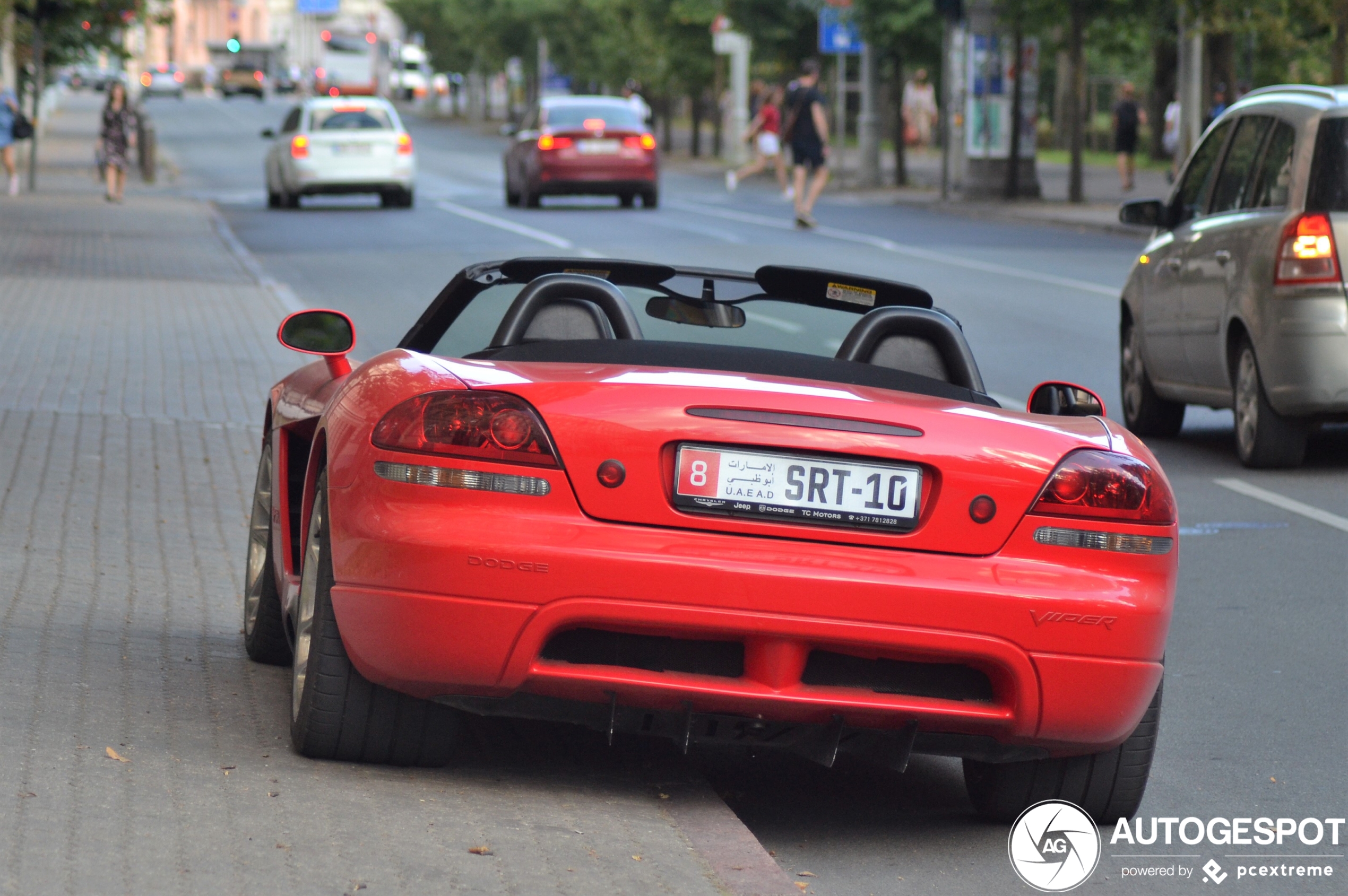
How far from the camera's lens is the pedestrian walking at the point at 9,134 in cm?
3269

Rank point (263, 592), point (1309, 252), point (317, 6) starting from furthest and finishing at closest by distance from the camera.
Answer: point (317, 6)
point (1309, 252)
point (263, 592)

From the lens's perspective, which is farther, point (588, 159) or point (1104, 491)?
point (588, 159)

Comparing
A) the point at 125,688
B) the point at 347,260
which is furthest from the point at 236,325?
the point at 125,688

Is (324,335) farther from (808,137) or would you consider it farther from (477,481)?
(808,137)

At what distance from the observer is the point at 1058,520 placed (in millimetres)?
4406

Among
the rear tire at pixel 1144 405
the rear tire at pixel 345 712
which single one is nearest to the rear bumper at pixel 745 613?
the rear tire at pixel 345 712

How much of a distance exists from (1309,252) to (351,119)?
25.4 meters

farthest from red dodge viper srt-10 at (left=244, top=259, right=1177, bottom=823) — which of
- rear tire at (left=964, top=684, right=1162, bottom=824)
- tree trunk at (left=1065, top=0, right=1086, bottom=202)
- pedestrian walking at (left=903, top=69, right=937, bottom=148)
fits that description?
pedestrian walking at (left=903, top=69, right=937, bottom=148)

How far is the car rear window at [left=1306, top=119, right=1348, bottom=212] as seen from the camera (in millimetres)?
10164

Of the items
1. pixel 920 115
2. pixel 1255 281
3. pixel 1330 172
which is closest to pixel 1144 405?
pixel 1255 281

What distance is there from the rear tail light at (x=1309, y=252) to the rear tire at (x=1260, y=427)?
48 centimetres

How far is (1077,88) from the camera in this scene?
36.6m

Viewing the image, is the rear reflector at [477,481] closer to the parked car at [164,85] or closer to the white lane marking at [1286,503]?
the white lane marking at [1286,503]

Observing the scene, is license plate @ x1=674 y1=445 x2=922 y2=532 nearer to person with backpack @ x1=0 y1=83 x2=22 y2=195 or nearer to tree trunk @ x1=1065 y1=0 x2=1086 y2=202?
person with backpack @ x1=0 y1=83 x2=22 y2=195
